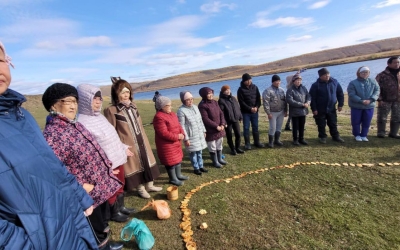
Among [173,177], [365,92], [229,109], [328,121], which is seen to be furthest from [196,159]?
[365,92]

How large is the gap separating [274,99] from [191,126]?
3.17m

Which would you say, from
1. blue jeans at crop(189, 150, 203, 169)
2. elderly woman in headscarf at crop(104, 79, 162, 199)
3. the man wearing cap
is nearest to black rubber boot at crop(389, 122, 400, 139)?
the man wearing cap

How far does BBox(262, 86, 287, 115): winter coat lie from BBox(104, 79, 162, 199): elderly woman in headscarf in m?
4.45

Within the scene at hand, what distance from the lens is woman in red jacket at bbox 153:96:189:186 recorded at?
522cm

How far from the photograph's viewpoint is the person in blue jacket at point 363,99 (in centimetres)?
749

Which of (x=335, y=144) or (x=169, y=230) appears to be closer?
(x=169, y=230)

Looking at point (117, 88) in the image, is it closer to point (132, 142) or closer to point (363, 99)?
point (132, 142)

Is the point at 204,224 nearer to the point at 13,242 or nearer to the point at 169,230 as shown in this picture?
the point at 169,230

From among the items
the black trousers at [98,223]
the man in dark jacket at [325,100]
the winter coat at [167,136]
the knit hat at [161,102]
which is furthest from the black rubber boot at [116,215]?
the man in dark jacket at [325,100]

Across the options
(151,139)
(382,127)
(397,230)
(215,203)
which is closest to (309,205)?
(397,230)

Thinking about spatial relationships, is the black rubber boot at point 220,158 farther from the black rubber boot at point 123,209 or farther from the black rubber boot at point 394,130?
the black rubber boot at point 394,130

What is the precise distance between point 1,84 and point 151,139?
331 inches

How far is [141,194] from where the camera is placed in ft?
16.8

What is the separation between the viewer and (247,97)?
24.4 ft
